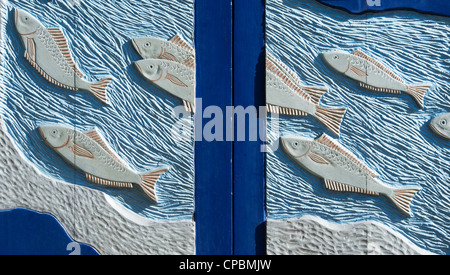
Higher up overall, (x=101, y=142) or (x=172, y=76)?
(x=172, y=76)

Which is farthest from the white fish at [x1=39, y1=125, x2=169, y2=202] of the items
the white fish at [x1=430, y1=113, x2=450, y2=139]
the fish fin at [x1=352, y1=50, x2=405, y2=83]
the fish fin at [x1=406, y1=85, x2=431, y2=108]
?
the white fish at [x1=430, y1=113, x2=450, y2=139]

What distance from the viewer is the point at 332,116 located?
13.1 feet

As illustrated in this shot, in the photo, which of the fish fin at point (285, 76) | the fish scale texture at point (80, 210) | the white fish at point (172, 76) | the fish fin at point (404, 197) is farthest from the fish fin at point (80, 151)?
the fish fin at point (404, 197)

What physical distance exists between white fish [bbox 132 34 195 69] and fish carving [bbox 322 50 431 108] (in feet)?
3.81

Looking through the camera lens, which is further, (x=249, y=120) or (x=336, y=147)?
(x=249, y=120)

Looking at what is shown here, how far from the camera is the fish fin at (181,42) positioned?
159 inches

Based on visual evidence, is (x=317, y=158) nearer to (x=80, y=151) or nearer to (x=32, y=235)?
(x=80, y=151)

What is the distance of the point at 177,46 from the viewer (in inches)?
159

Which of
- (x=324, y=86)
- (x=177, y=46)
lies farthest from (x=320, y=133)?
(x=177, y=46)

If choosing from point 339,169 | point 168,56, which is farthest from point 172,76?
point 339,169

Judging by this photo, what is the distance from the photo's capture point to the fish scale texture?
4.07 m

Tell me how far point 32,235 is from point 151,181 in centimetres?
111

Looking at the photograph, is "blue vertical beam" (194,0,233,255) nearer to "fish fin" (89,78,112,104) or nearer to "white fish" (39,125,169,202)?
"white fish" (39,125,169,202)

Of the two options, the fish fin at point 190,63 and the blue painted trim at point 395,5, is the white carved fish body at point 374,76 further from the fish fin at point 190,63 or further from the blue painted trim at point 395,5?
the fish fin at point 190,63
